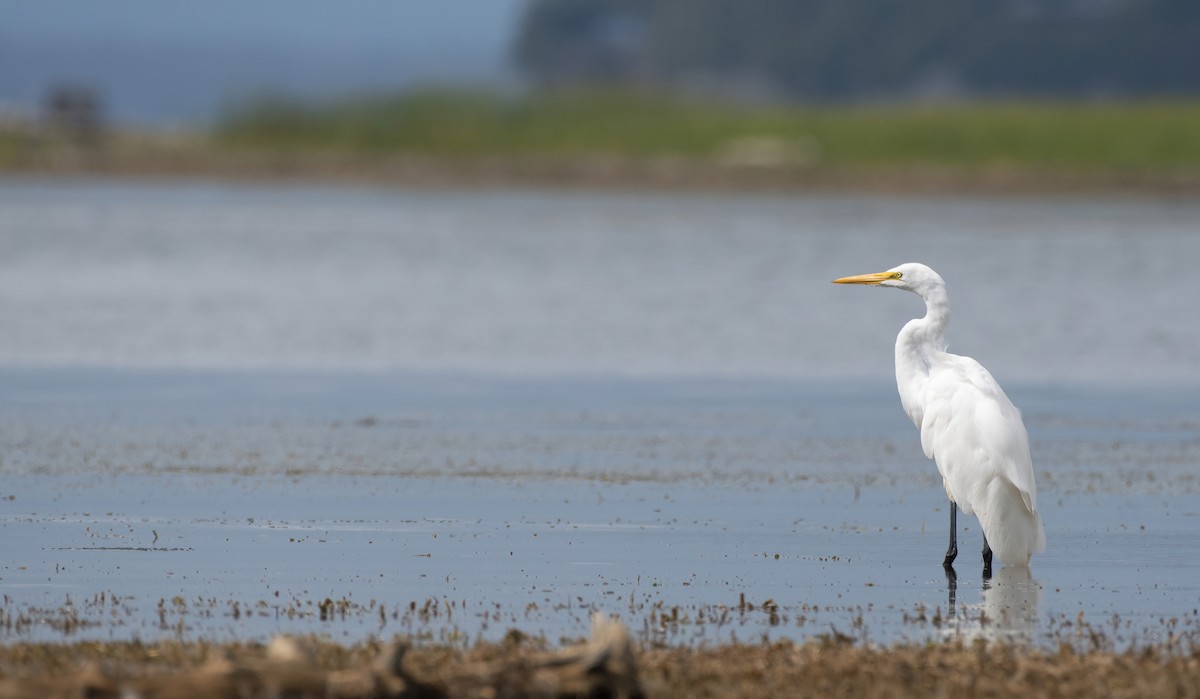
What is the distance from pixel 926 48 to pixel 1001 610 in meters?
142

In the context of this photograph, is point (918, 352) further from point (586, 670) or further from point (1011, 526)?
point (586, 670)

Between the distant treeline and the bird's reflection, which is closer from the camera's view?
the bird's reflection

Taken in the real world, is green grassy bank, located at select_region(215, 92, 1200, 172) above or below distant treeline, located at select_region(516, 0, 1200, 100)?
below

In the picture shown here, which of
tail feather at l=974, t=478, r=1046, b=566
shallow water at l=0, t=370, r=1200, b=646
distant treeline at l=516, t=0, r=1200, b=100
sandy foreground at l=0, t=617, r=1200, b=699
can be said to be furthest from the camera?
distant treeline at l=516, t=0, r=1200, b=100

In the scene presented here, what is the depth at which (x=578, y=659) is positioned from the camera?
6.76m

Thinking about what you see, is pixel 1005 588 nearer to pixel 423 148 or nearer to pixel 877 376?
pixel 877 376

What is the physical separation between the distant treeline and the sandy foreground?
443 ft

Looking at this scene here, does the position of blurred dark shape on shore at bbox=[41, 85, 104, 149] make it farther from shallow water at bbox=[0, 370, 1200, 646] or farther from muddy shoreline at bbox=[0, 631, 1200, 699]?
muddy shoreline at bbox=[0, 631, 1200, 699]

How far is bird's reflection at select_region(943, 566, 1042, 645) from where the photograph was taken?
8414mm

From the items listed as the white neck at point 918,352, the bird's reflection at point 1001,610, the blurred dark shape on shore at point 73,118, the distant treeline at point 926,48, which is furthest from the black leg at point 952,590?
the distant treeline at point 926,48

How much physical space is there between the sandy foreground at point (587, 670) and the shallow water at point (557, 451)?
471 millimetres

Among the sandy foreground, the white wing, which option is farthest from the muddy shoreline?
the white wing

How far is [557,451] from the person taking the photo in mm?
13617

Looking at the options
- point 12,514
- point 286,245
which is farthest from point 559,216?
point 12,514
